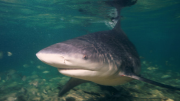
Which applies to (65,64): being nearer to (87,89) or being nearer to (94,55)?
(94,55)

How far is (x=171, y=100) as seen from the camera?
375 cm

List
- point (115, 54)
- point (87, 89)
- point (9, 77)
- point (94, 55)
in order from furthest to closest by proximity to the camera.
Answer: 1. point (9, 77)
2. point (87, 89)
3. point (115, 54)
4. point (94, 55)

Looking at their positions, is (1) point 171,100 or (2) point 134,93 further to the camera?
(2) point 134,93

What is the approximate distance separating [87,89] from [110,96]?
3.90 ft

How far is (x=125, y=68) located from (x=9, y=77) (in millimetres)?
11636

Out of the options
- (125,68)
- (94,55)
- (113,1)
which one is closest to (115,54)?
(125,68)

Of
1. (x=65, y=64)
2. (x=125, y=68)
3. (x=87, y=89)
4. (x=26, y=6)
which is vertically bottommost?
(x=87, y=89)

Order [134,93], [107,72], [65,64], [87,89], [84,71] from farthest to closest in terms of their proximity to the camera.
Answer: [87,89], [134,93], [107,72], [84,71], [65,64]

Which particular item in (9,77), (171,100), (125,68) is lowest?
(9,77)

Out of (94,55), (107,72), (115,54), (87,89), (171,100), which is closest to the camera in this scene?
(94,55)

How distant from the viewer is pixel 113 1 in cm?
1120

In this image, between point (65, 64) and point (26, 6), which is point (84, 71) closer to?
point (65, 64)

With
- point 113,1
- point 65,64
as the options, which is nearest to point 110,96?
point 65,64

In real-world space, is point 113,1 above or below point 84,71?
above
